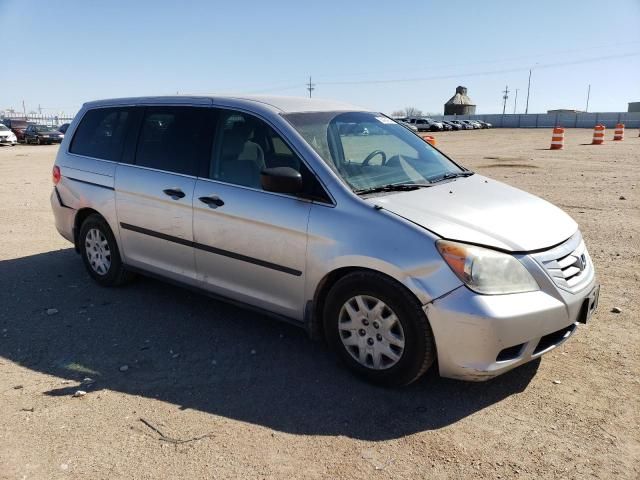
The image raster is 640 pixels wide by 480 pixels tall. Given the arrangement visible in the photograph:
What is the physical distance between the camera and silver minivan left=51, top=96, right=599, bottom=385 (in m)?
3.15

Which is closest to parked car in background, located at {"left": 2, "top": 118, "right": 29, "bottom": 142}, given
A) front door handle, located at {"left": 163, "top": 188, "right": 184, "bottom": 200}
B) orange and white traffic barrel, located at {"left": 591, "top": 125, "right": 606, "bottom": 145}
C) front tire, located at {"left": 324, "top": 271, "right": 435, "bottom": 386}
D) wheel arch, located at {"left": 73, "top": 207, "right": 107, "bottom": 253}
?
orange and white traffic barrel, located at {"left": 591, "top": 125, "right": 606, "bottom": 145}

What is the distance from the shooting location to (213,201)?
413 centimetres

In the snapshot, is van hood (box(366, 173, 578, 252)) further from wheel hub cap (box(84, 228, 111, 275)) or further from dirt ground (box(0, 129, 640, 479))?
wheel hub cap (box(84, 228, 111, 275))

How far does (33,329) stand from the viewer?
4.47 meters

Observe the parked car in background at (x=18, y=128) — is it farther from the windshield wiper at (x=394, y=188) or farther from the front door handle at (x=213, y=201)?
the windshield wiper at (x=394, y=188)

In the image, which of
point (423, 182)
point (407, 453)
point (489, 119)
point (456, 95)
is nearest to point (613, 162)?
point (423, 182)

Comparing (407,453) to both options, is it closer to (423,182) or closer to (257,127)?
(423,182)

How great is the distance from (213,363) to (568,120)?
81.2 metres

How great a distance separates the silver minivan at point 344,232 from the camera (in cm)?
315

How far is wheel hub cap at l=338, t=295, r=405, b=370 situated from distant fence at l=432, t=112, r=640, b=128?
75.2 meters

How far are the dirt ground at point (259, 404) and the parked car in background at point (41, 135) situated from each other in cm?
3457

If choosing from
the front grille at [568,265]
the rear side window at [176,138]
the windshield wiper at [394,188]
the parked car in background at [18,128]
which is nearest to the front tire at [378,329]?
the windshield wiper at [394,188]

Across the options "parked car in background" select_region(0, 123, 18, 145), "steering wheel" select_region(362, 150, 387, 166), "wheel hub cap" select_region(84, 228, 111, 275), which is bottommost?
"parked car in background" select_region(0, 123, 18, 145)

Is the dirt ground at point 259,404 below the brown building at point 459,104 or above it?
below
